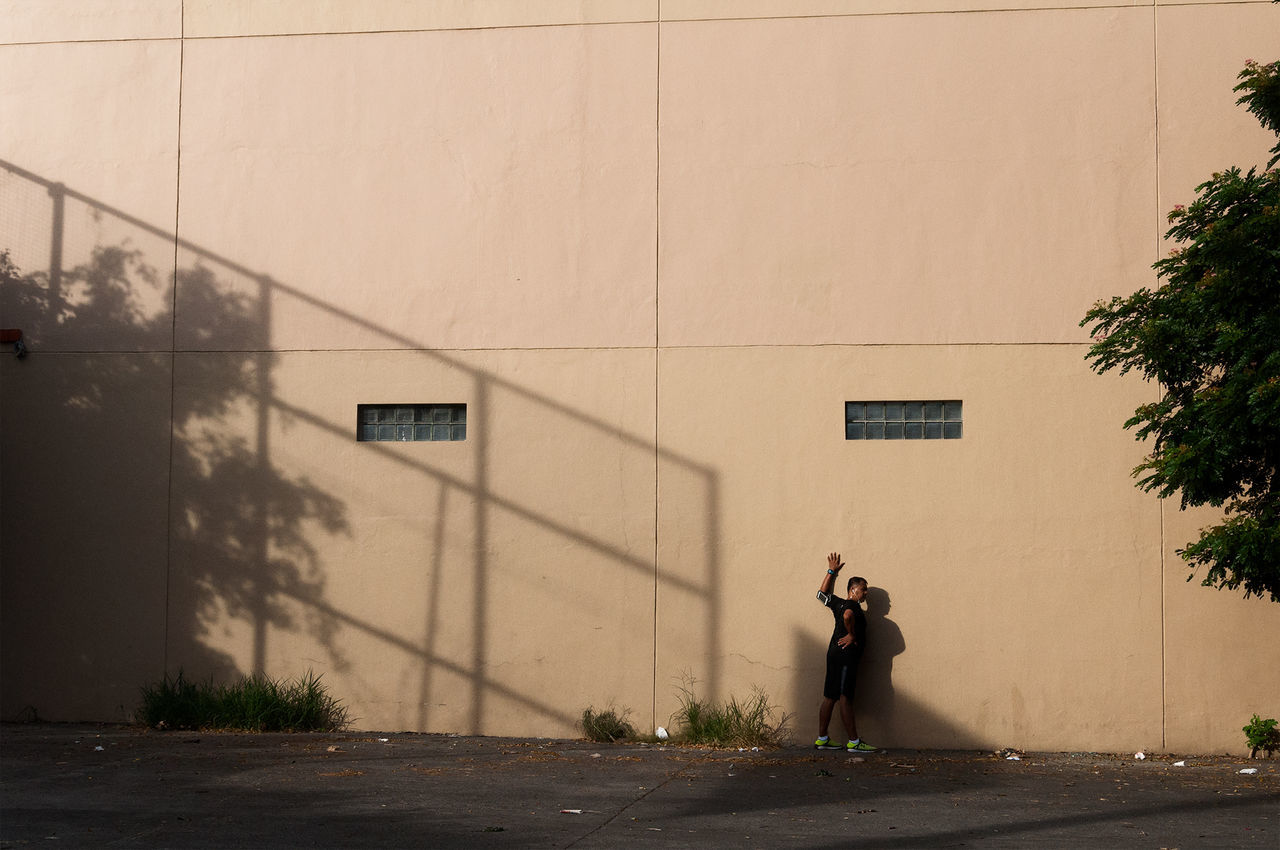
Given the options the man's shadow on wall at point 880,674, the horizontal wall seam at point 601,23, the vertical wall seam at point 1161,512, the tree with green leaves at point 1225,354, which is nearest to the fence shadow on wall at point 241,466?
the man's shadow on wall at point 880,674

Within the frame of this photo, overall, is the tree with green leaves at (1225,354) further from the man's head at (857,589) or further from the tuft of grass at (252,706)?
the tuft of grass at (252,706)

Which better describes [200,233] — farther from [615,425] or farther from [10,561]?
[615,425]

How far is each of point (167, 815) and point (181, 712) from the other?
14.6 feet

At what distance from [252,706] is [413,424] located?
10.4 feet

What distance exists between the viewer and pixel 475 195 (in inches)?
484

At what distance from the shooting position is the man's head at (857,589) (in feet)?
36.9

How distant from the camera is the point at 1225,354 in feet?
30.3

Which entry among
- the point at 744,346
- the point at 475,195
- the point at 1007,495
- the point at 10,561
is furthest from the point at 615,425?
the point at 10,561

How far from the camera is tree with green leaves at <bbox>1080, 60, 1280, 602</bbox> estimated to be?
889 centimetres

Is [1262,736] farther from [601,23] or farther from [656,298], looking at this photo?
[601,23]

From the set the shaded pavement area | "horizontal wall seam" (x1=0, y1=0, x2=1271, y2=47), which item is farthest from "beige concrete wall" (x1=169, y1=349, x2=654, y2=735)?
"horizontal wall seam" (x1=0, y1=0, x2=1271, y2=47)

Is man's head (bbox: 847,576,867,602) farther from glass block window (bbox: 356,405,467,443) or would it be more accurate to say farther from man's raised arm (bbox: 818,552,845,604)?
glass block window (bbox: 356,405,467,443)

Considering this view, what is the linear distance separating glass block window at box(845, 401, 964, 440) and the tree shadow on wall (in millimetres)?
5146

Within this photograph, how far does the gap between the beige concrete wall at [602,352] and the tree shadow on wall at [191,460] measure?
4cm
